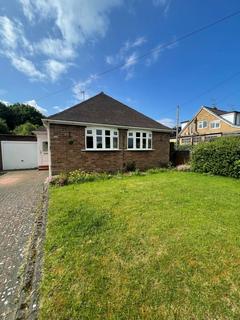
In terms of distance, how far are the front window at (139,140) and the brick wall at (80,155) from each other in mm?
348

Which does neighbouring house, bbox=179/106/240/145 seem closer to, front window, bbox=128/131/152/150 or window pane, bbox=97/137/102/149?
front window, bbox=128/131/152/150

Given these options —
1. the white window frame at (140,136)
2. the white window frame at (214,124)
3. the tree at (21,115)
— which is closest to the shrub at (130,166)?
the white window frame at (140,136)

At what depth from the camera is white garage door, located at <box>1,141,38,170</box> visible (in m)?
13.7

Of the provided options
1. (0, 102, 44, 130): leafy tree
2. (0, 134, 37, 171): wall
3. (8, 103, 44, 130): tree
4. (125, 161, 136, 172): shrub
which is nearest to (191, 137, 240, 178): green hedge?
(125, 161, 136, 172): shrub

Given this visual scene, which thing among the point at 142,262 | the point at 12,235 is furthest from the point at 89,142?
the point at 142,262

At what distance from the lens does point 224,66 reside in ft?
49.3

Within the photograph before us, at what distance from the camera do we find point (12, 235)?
358 centimetres

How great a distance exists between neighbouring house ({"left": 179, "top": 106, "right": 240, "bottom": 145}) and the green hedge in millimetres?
17487

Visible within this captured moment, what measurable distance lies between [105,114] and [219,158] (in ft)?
23.8

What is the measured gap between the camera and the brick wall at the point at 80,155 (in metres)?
9.04

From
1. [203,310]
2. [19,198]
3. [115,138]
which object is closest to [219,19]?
[115,138]

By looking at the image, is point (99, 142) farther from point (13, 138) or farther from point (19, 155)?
point (13, 138)

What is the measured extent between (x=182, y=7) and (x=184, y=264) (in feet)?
33.1

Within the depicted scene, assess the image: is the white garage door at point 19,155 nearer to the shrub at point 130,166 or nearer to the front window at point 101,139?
the front window at point 101,139
